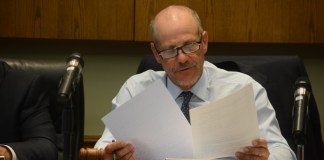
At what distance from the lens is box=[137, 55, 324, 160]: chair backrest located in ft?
7.49

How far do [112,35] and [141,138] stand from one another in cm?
203

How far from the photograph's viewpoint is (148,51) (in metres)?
3.92

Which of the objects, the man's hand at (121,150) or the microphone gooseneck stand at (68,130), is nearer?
the microphone gooseneck stand at (68,130)

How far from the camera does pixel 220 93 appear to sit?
227 centimetres

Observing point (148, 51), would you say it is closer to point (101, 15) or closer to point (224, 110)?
point (101, 15)

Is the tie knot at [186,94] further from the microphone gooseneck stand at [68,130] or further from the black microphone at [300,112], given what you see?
the microphone gooseneck stand at [68,130]

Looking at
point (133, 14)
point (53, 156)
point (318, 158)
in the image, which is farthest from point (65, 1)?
point (318, 158)

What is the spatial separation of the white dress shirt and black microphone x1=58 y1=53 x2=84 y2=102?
0.59 metres

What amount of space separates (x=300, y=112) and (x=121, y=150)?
1.91 feet

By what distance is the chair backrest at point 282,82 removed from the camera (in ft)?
7.49

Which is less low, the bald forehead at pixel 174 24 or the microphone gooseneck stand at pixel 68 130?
the bald forehead at pixel 174 24

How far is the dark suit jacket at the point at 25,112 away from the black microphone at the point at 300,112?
105 cm

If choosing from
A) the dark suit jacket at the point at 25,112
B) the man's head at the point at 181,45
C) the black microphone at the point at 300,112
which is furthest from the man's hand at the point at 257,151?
the dark suit jacket at the point at 25,112

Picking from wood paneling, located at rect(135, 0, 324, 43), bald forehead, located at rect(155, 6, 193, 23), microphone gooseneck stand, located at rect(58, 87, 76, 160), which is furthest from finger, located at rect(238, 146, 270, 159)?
wood paneling, located at rect(135, 0, 324, 43)
